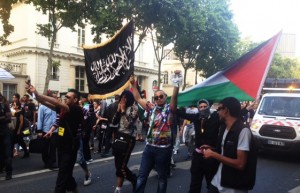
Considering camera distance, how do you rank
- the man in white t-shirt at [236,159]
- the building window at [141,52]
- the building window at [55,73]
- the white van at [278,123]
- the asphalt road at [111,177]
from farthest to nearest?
1. the building window at [141,52]
2. the building window at [55,73]
3. the white van at [278,123]
4. the asphalt road at [111,177]
5. the man in white t-shirt at [236,159]

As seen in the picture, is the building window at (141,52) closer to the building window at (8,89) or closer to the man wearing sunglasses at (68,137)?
the building window at (8,89)

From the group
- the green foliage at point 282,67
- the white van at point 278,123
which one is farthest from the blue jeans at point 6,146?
the green foliage at point 282,67

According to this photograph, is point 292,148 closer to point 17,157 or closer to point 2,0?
point 17,157

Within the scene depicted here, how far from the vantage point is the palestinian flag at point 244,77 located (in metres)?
4.79

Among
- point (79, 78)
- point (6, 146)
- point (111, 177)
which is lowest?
point (111, 177)

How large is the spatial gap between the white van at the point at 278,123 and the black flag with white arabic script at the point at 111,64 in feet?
18.9

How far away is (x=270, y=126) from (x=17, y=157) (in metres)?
7.41

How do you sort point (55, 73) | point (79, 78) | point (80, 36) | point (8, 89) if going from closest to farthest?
→ 1. point (8, 89)
2. point (55, 73)
3. point (80, 36)
4. point (79, 78)

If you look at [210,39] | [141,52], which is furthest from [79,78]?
[210,39]

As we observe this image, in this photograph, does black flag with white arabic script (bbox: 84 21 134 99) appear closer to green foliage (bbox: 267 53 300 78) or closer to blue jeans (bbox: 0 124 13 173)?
blue jeans (bbox: 0 124 13 173)

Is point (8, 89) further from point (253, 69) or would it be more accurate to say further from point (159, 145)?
point (253, 69)

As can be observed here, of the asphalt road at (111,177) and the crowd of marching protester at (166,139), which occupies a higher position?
the crowd of marching protester at (166,139)

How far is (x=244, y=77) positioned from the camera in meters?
4.91

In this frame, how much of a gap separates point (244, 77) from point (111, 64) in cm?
203
